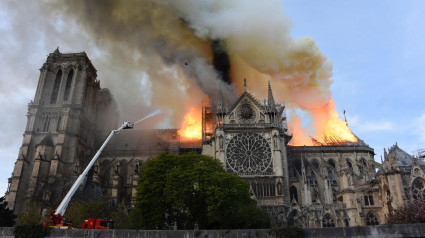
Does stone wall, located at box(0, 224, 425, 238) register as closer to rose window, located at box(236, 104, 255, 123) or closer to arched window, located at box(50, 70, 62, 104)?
rose window, located at box(236, 104, 255, 123)

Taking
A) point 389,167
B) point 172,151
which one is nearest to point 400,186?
point 389,167

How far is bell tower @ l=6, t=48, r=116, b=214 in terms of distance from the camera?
158 feet

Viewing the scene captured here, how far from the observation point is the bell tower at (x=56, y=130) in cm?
4822

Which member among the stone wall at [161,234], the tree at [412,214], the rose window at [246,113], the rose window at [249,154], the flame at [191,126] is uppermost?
the flame at [191,126]

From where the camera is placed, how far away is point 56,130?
182 ft

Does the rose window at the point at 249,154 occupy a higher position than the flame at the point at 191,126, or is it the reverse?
the flame at the point at 191,126

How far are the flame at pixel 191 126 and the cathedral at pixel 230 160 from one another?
1832 mm

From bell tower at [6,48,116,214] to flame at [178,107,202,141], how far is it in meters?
17.4

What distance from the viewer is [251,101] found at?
5100 centimetres

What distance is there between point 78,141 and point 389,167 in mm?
47767

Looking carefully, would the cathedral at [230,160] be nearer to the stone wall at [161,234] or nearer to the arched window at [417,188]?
the arched window at [417,188]

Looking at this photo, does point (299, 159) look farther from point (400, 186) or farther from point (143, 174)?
point (143, 174)

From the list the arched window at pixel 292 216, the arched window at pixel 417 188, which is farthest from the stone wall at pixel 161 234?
the arched window at pixel 417 188

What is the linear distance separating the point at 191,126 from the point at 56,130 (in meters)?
24.1
